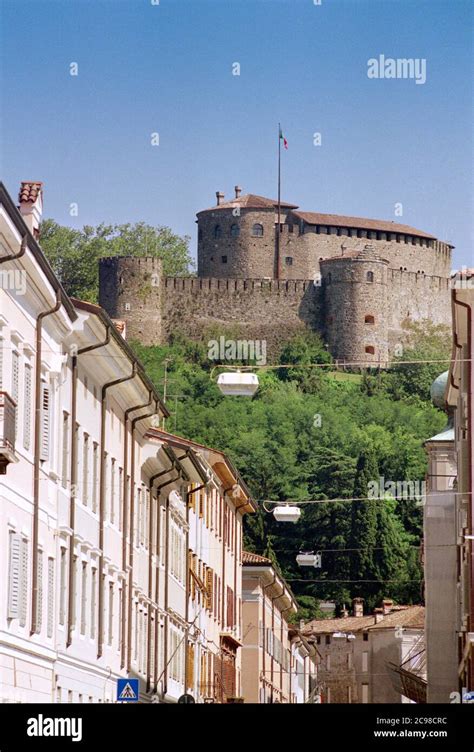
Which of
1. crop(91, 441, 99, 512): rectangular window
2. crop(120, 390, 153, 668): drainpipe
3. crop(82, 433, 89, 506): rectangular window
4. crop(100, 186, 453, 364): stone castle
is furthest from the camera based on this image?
crop(100, 186, 453, 364): stone castle

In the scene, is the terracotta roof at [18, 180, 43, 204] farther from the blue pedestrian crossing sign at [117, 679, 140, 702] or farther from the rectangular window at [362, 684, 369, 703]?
the rectangular window at [362, 684, 369, 703]

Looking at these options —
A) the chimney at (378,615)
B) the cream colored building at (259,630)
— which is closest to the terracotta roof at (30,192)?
the cream colored building at (259,630)

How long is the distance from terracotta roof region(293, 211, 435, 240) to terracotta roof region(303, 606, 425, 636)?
61758 mm

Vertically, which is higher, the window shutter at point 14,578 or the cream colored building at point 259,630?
the cream colored building at point 259,630

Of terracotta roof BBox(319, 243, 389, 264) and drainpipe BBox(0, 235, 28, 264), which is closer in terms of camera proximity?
drainpipe BBox(0, 235, 28, 264)

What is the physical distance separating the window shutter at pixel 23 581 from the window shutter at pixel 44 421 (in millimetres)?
1577

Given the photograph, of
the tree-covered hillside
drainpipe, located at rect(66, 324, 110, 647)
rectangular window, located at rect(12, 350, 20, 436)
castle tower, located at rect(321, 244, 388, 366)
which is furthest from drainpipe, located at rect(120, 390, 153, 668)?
castle tower, located at rect(321, 244, 388, 366)

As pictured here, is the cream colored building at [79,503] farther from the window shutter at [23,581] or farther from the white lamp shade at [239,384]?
the white lamp shade at [239,384]

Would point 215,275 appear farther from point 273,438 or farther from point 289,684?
point 289,684

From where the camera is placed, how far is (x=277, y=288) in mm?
146000

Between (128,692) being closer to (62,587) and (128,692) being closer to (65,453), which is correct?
(62,587)

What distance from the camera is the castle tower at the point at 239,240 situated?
493 feet

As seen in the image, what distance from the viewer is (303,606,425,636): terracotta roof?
264 feet

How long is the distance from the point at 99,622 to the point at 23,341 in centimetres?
804
